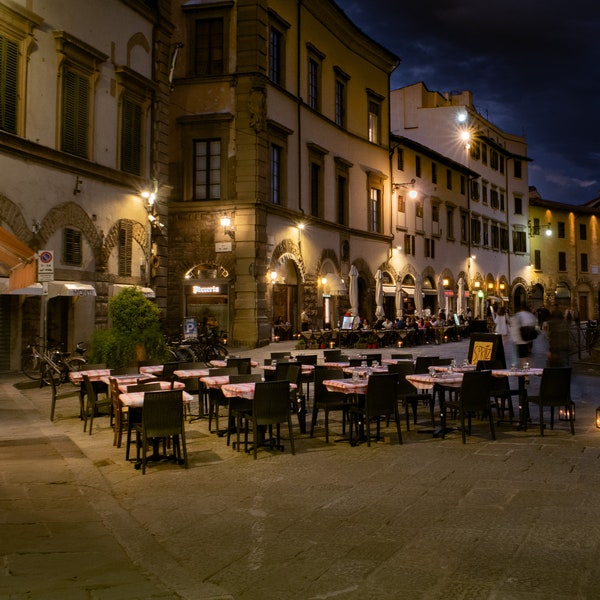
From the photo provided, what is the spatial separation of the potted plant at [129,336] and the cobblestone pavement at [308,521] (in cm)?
392

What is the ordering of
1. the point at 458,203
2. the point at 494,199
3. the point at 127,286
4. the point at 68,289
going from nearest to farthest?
1. the point at 68,289
2. the point at 127,286
3. the point at 458,203
4. the point at 494,199

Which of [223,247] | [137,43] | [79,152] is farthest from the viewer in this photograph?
[223,247]

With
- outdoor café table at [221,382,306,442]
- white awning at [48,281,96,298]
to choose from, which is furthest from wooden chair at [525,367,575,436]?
white awning at [48,281,96,298]

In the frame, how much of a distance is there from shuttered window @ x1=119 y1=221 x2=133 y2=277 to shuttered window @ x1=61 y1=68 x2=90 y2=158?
94.9 inches

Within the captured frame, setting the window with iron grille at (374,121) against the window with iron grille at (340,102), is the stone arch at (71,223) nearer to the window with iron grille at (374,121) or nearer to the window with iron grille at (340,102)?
the window with iron grille at (340,102)

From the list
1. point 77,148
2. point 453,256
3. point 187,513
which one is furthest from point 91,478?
point 453,256

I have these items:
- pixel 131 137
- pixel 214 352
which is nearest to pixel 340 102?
pixel 131 137

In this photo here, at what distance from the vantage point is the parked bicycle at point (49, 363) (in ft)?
49.3

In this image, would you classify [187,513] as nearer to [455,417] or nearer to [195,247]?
[455,417]

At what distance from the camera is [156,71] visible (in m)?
21.1

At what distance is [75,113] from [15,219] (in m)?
3.57

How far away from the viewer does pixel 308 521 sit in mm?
5738

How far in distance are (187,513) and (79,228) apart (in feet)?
44.1

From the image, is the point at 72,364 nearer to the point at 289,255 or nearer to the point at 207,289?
the point at 207,289
